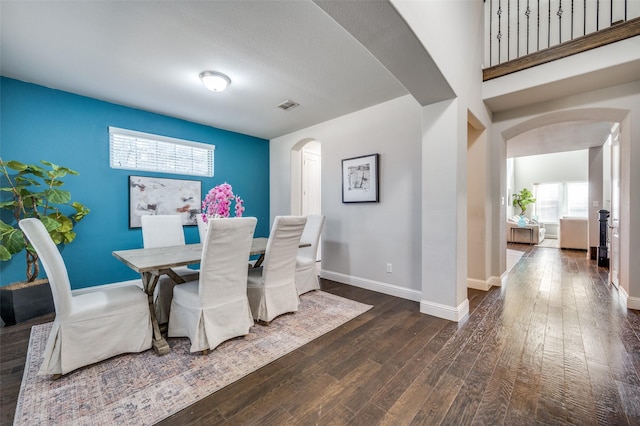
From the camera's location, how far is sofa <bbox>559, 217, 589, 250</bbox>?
6488 mm

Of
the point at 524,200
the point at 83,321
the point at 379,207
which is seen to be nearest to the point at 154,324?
the point at 83,321

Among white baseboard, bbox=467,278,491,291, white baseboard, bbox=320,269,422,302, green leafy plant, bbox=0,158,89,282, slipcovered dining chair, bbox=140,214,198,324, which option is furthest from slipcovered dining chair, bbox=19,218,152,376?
white baseboard, bbox=467,278,491,291

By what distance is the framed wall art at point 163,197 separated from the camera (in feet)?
11.8

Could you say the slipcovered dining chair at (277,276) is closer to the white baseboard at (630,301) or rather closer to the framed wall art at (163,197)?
the framed wall art at (163,197)

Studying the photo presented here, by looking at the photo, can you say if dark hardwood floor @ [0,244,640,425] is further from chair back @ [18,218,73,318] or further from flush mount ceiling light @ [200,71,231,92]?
flush mount ceiling light @ [200,71,231,92]

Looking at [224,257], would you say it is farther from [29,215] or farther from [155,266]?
[29,215]

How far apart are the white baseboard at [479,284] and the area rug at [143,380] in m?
2.30

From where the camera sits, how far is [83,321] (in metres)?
1.71

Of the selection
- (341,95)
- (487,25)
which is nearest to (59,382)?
(341,95)

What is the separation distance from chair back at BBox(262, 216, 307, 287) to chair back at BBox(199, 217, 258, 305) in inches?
12.5

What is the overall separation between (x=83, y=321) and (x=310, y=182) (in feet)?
13.0

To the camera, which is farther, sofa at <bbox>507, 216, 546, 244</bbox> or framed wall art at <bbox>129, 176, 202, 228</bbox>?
sofa at <bbox>507, 216, 546, 244</bbox>

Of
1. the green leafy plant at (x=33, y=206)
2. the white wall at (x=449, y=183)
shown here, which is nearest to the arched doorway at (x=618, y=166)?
the white wall at (x=449, y=183)

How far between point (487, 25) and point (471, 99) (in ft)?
5.64
